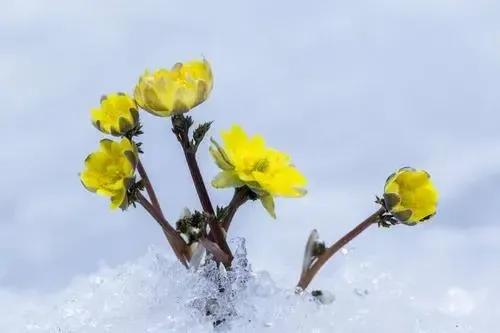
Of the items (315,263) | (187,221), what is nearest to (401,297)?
(315,263)

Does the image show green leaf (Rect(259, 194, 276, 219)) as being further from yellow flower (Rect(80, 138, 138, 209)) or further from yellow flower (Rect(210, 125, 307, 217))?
yellow flower (Rect(80, 138, 138, 209))

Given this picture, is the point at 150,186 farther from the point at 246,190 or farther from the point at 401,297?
the point at 401,297

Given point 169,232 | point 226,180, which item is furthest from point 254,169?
point 169,232

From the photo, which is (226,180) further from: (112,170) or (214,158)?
(112,170)

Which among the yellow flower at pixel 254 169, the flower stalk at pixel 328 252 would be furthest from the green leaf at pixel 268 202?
the flower stalk at pixel 328 252

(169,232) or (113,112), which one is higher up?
(113,112)

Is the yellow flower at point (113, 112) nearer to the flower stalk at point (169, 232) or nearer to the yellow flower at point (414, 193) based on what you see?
the flower stalk at point (169, 232)
